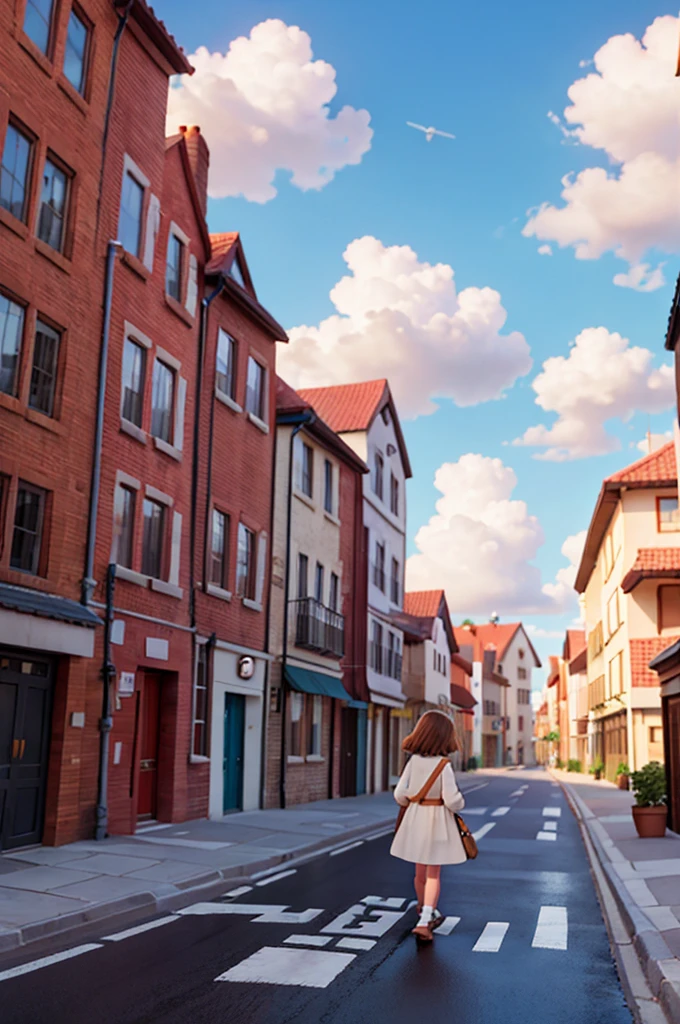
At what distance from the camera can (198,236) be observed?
762 inches

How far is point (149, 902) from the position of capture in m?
9.73

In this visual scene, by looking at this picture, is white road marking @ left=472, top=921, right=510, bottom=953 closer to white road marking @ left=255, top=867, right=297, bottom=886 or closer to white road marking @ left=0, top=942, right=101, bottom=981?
white road marking @ left=0, top=942, right=101, bottom=981

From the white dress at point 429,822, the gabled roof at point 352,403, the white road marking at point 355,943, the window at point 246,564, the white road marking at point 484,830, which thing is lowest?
the white road marking at point 484,830

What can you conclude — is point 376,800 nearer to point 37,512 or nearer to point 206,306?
point 206,306

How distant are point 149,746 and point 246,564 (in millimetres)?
5404

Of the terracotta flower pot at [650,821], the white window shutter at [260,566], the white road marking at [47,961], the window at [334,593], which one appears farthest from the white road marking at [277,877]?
the window at [334,593]

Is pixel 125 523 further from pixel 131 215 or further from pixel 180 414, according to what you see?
pixel 131 215

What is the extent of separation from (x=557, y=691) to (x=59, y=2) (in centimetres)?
9599

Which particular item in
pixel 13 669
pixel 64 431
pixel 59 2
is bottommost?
pixel 13 669

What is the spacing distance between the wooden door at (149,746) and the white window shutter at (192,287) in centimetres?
668

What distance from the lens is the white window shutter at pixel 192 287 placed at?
1861 centimetres

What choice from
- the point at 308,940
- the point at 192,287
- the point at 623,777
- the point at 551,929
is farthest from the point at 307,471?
the point at 308,940

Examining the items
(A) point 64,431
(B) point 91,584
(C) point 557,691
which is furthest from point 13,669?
(C) point 557,691

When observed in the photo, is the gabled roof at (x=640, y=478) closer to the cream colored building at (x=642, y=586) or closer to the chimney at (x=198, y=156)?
the cream colored building at (x=642, y=586)
